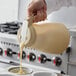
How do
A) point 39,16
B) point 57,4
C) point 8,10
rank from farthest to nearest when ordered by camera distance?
point 8,10 < point 57,4 < point 39,16

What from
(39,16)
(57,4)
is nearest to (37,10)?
(39,16)

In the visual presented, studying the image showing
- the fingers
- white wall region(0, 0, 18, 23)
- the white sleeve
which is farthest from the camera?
white wall region(0, 0, 18, 23)

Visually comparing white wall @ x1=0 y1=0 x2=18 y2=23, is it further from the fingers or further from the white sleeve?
the fingers

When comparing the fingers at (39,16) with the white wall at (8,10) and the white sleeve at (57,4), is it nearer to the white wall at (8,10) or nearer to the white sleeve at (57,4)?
the white sleeve at (57,4)

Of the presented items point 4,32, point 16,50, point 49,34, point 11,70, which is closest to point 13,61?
point 16,50

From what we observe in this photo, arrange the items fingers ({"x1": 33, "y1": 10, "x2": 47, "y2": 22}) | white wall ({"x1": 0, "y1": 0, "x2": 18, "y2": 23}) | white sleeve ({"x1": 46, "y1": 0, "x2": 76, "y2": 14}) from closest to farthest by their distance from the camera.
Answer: fingers ({"x1": 33, "y1": 10, "x2": 47, "y2": 22}), white sleeve ({"x1": 46, "y1": 0, "x2": 76, "y2": 14}), white wall ({"x1": 0, "y1": 0, "x2": 18, "y2": 23})

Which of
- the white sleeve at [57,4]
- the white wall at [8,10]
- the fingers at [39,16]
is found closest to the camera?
the fingers at [39,16]

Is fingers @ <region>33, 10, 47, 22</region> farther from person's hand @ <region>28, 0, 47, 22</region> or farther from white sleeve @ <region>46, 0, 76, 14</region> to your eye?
white sleeve @ <region>46, 0, 76, 14</region>

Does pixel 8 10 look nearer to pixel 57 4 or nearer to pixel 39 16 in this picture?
pixel 57 4

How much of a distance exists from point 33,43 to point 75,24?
51 centimetres

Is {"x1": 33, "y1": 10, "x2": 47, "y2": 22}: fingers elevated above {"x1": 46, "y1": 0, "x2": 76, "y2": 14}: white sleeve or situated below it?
below

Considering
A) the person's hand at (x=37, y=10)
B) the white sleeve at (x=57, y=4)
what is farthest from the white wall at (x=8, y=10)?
the person's hand at (x=37, y=10)

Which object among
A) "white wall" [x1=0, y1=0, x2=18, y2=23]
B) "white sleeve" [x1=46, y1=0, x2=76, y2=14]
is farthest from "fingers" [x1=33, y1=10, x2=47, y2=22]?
"white wall" [x1=0, y1=0, x2=18, y2=23]

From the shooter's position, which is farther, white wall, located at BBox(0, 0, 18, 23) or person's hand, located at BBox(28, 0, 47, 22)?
white wall, located at BBox(0, 0, 18, 23)
